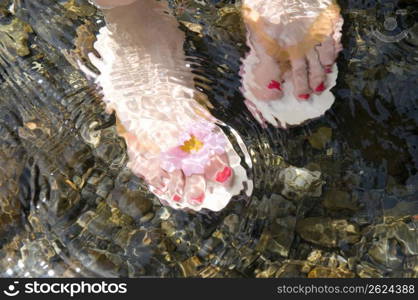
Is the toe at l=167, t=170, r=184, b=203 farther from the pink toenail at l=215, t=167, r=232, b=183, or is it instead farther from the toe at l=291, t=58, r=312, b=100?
the toe at l=291, t=58, r=312, b=100

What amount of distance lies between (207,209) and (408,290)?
697 mm

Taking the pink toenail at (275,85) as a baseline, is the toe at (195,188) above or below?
below

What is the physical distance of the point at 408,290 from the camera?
71.8 inches

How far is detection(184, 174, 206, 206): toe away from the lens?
1932 mm

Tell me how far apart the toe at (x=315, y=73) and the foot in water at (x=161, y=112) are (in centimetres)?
39

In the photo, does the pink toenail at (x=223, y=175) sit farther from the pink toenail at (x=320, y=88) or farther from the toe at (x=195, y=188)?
the pink toenail at (x=320, y=88)

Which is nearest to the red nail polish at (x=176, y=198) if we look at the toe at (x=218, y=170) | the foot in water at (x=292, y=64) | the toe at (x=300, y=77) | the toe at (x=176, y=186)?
the toe at (x=176, y=186)

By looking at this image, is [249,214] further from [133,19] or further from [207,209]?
[133,19]

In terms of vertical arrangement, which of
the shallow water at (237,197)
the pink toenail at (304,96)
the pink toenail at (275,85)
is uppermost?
the pink toenail at (275,85)

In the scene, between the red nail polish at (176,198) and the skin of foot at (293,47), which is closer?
the red nail polish at (176,198)

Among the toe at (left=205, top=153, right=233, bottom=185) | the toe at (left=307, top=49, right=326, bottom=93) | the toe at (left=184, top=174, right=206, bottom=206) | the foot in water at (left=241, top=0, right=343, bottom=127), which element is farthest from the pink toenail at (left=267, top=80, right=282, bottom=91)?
the toe at (left=184, top=174, right=206, bottom=206)

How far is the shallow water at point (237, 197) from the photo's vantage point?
1.94 m

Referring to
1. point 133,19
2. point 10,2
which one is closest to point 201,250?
point 133,19

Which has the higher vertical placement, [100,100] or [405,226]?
[100,100]
